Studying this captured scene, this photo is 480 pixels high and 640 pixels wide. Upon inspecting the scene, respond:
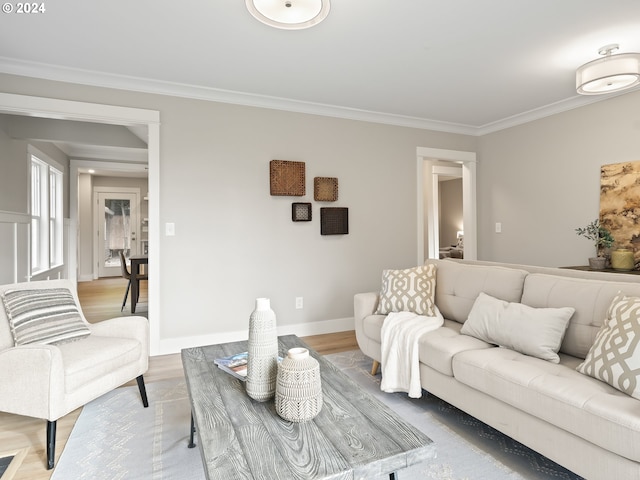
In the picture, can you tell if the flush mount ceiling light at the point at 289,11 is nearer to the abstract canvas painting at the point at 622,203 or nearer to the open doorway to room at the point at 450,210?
the abstract canvas painting at the point at 622,203

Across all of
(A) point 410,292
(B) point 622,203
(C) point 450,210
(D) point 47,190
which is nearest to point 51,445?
(A) point 410,292

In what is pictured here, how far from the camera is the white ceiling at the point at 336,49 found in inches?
89.1

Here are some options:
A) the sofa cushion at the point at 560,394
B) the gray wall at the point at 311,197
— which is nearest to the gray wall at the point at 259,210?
the gray wall at the point at 311,197

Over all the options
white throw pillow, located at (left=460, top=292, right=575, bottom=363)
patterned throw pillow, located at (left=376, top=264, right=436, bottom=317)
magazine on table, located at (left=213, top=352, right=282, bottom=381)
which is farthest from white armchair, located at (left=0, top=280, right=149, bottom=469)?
white throw pillow, located at (left=460, top=292, right=575, bottom=363)

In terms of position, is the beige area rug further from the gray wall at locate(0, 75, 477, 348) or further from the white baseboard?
the gray wall at locate(0, 75, 477, 348)

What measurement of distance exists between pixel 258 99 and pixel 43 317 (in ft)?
8.54

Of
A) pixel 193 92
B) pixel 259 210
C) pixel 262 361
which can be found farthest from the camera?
pixel 259 210

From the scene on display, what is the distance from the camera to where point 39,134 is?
443cm

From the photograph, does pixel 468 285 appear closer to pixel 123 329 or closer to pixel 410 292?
pixel 410 292

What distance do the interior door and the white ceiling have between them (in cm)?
653

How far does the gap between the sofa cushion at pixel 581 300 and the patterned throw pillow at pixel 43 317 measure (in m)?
2.76

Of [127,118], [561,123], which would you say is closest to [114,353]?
[127,118]

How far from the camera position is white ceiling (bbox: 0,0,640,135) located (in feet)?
7.43

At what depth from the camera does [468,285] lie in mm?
2658
